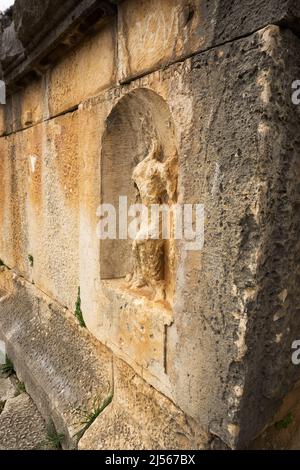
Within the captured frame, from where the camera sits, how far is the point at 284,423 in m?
1.50

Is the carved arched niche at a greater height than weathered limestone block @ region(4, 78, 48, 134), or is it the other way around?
weathered limestone block @ region(4, 78, 48, 134)

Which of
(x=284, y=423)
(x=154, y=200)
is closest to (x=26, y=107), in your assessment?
(x=154, y=200)

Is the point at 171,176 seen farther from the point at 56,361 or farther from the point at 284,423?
the point at 56,361

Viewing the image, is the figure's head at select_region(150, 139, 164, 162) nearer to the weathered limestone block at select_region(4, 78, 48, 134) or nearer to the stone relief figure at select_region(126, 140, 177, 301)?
the stone relief figure at select_region(126, 140, 177, 301)

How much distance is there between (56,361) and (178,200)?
5.19 feet

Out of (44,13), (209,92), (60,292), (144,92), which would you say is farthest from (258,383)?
(44,13)

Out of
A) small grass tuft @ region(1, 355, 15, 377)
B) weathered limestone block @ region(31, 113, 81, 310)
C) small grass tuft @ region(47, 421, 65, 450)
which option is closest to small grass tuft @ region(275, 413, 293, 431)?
small grass tuft @ region(47, 421, 65, 450)

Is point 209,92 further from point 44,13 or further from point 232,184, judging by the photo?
point 44,13

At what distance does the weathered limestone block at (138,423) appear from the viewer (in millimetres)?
1485

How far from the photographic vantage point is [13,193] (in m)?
3.62

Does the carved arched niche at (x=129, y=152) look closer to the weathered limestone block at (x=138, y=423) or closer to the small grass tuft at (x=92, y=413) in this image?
the weathered limestone block at (x=138, y=423)

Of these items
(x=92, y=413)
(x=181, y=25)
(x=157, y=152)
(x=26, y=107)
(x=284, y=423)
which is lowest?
(x=92, y=413)

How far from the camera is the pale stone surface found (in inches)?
81.3

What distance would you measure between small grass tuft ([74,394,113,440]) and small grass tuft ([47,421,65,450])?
7.4 inches
